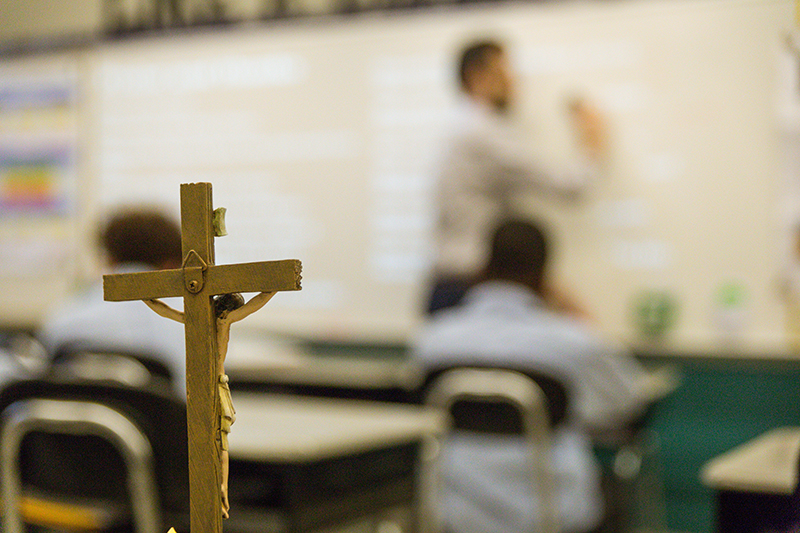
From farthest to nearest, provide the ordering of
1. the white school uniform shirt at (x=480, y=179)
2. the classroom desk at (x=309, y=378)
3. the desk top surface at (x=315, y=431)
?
the white school uniform shirt at (x=480, y=179) < the classroom desk at (x=309, y=378) < the desk top surface at (x=315, y=431)

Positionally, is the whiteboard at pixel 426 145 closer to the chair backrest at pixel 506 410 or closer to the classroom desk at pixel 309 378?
the classroom desk at pixel 309 378

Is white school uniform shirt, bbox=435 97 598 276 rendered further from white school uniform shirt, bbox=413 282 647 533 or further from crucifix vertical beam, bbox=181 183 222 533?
crucifix vertical beam, bbox=181 183 222 533

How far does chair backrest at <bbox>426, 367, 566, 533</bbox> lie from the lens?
2.05 metres

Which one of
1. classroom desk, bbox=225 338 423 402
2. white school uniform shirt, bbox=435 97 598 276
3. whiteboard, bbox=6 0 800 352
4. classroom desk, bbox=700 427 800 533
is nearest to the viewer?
classroom desk, bbox=700 427 800 533

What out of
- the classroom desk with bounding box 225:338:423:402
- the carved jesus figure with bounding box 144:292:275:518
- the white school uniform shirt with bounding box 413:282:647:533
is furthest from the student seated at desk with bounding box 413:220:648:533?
the carved jesus figure with bounding box 144:292:275:518

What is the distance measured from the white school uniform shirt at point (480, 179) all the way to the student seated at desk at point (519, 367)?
146 centimetres

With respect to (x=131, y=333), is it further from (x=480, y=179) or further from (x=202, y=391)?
(x=480, y=179)

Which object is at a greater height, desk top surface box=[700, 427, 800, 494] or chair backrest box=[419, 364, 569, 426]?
desk top surface box=[700, 427, 800, 494]

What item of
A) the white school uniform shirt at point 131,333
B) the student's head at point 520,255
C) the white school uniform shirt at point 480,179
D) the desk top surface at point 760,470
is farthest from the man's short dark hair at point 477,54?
the desk top surface at point 760,470

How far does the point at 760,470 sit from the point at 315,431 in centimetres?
92

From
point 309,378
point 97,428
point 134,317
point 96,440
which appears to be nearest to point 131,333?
point 134,317

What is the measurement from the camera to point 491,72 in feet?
13.0

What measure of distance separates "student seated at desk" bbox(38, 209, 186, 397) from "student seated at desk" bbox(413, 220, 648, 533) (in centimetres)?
68

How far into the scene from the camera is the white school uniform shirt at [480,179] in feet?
12.9
